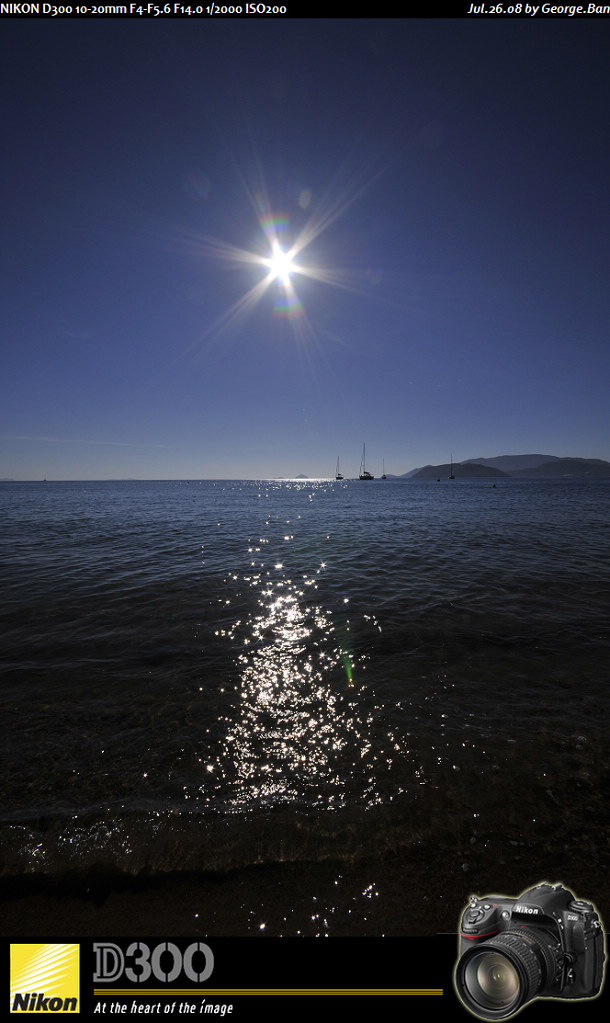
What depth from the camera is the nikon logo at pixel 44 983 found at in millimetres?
2566

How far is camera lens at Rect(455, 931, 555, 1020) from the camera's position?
2.18 meters

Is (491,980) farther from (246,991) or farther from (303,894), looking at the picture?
(246,991)

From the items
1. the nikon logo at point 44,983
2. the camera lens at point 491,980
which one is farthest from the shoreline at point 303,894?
the camera lens at point 491,980

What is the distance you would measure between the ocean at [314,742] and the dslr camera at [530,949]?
0.63 meters

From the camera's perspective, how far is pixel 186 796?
4.23 m

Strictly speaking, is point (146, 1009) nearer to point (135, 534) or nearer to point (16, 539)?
point (135, 534)

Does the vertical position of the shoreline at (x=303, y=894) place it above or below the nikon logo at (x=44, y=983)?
above

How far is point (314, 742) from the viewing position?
16.9 ft

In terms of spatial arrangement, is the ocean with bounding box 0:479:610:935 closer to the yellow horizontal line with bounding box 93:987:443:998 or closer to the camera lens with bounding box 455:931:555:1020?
the yellow horizontal line with bounding box 93:987:443:998

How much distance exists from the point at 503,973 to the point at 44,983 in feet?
11.9

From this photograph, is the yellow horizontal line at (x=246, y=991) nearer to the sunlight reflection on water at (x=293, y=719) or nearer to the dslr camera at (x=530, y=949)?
the dslr camera at (x=530, y=949)

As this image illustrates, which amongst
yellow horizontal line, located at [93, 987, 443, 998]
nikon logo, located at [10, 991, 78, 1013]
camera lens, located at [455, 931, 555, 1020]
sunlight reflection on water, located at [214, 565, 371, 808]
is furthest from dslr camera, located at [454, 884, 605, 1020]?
nikon logo, located at [10, 991, 78, 1013]

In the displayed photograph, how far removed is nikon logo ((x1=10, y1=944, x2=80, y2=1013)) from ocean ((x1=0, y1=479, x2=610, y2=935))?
56cm

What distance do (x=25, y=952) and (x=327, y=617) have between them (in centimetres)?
818
